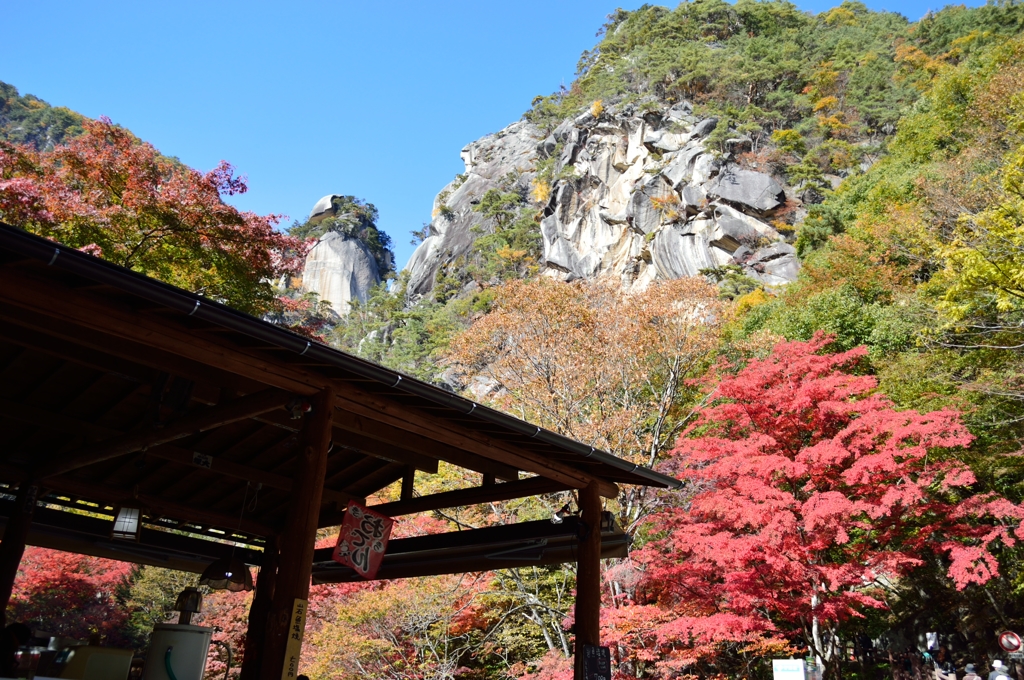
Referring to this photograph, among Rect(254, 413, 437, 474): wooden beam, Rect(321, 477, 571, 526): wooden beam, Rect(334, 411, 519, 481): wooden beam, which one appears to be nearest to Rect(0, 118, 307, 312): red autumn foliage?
Rect(254, 413, 437, 474): wooden beam

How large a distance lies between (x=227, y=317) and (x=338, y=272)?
4697cm

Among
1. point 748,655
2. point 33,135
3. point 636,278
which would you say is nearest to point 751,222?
point 636,278

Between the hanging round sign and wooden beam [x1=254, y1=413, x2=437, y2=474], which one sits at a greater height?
wooden beam [x1=254, y1=413, x2=437, y2=474]

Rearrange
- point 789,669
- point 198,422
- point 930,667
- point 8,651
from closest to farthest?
point 198,422 → point 8,651 → point 789,669 → point 930,667

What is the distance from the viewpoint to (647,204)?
30.6 m

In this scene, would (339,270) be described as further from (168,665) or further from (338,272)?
(168,665)

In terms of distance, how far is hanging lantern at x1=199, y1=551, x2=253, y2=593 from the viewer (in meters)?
5.78

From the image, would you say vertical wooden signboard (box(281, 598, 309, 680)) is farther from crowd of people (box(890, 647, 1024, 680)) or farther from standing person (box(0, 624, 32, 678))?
crowd of people (box(890, 647, 1024, 680))

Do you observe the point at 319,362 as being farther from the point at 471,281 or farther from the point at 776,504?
the point at 471,281

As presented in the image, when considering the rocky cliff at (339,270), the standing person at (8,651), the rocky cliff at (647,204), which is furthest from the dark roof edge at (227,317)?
the rocky cliff at (339,270)

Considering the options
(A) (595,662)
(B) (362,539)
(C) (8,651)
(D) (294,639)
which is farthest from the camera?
(B) (362,539)

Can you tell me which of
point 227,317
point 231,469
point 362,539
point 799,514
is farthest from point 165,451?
point 799,514

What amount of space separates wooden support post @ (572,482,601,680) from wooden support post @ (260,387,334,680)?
205cm

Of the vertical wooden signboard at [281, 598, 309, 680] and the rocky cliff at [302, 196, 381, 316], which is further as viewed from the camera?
the rocky cliff at [302, 196, 381, 316]
